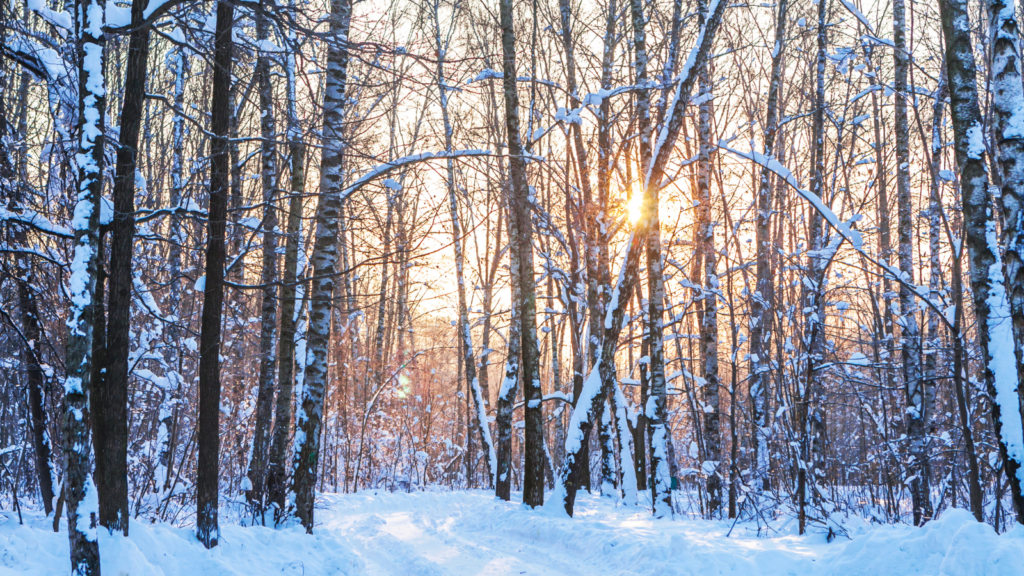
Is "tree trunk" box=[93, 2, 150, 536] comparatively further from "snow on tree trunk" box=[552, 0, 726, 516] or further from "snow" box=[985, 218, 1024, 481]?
"snow" box=[985, 218, 1024, 481]

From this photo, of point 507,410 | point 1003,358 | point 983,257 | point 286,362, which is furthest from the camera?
point 507,410

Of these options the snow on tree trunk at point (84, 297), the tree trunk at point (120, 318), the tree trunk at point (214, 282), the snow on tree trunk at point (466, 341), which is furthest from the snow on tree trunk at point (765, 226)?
the snow on tree trunk at point (84, 297)

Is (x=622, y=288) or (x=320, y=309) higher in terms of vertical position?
(x=622, y=288)

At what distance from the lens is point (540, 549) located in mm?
8484

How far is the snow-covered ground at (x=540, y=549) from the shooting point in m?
4.91

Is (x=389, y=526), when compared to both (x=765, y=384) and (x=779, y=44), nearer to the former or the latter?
(x=765, y=384)

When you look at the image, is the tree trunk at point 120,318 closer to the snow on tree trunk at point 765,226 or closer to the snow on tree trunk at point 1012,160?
the snow on tree trunk at point 1012,160

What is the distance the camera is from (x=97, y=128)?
479 cm

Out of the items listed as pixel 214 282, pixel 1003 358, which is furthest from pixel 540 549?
pixel 1003 358

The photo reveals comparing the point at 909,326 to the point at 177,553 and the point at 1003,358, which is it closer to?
the point at 1003,358

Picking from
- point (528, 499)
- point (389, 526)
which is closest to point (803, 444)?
point (528, 499)

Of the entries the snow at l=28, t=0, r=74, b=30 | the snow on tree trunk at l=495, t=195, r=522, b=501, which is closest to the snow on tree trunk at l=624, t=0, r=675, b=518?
the snow on tree trunk at l=495, t=195, r=522, b=501

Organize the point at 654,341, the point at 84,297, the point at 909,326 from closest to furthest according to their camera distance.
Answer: the point at 84,297 < the point at 909,326 < the point at 654,341

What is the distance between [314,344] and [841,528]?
23.3 feet
